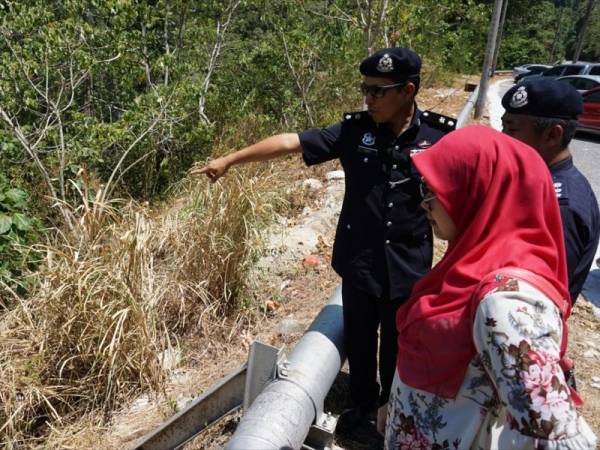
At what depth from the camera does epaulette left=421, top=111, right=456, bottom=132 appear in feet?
7.56

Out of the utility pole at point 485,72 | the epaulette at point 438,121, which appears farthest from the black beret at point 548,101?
the utility pole at point 485,72

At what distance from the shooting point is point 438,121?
2322 millimetres

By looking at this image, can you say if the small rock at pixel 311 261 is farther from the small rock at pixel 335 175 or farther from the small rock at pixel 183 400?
the small rock at pixel 335 175

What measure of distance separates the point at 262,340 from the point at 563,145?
2409 mm

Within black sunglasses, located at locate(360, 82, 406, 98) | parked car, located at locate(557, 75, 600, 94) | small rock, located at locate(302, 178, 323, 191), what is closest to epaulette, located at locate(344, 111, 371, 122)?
black sunglasses, located at locate(360, 82, 406, 98)

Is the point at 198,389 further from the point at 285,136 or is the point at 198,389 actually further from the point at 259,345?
the point at 285,136

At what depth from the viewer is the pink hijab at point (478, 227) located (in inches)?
48.7

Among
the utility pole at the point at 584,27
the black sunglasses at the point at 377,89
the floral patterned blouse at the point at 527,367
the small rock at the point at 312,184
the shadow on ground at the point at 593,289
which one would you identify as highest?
A: the black sunglasses at the point at 377,89

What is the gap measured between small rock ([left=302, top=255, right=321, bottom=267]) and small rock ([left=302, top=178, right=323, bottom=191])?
1.59 meters

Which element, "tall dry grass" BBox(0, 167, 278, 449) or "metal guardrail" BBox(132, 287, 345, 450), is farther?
"tall dry grass" BBox(0, 167, 278, 449)

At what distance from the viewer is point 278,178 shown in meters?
5.64

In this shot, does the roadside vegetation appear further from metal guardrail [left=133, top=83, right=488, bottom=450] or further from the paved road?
the paved road

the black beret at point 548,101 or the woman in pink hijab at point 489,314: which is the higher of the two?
the black beret at point 548,101

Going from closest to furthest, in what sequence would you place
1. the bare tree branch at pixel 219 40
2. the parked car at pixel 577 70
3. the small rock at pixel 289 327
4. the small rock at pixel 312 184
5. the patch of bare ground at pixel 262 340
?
1. the patch of bare ground at pixel 262 340
2. the small rock at pixel 289 327
3. the small rock at pixel 312 184
4. the bare tree branch at pixel 219 40
5. the parked car at pixel 577 70
